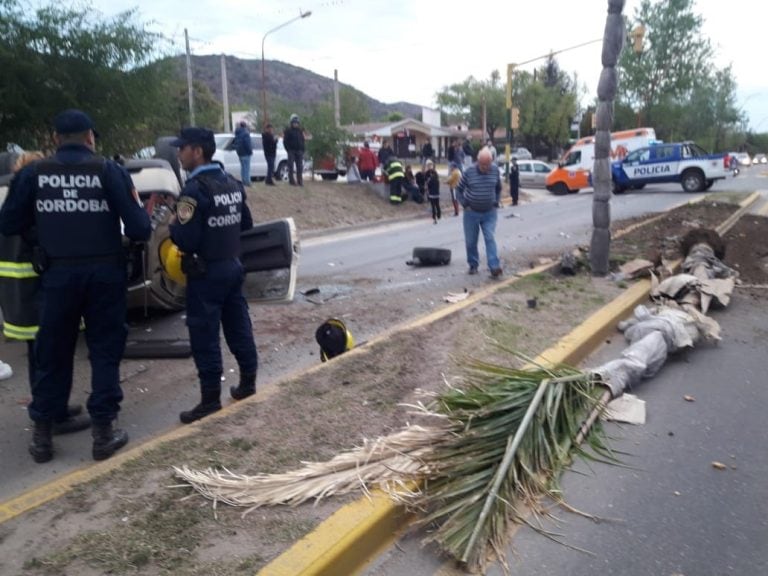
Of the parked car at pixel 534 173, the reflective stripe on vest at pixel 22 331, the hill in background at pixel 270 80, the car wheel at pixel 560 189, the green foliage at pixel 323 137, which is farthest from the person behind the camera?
the hill in background at pixel 270 80

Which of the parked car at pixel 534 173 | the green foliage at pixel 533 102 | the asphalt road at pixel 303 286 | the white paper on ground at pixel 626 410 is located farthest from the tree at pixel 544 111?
the white paper on ground at pixel 626 410

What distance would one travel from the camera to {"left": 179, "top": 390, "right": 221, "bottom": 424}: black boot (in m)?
4.60

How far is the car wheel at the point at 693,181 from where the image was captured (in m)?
26.5

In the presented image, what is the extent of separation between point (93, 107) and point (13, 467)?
9.74 meters

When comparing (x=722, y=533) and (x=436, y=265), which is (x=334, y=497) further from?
(x=436, y=265)

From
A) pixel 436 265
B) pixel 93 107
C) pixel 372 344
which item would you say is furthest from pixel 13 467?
pixel 93 107

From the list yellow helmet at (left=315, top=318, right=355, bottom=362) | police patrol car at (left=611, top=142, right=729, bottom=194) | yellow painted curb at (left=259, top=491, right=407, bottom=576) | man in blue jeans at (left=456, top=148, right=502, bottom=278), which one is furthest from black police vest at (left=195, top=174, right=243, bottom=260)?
police patrol car at (left=611, top=142, right=729, bottom=194)

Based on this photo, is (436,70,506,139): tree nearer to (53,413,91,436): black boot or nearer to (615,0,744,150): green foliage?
(615,0,744,150): green foliage

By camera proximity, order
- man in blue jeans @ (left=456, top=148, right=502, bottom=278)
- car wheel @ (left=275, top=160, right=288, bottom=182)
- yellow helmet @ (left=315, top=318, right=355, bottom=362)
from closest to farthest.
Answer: yellow helmet @ (left=315, top=318, right=355, bottom=362) → man in blue jeans @ (left=456, top=148, right=502, bottom=278) → car wheel @ (left=275, top=160, right=288, bottom=182)

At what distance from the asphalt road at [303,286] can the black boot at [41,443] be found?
2.0 inches

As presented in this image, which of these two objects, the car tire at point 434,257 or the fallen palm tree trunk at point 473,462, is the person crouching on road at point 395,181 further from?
the fallen palm tree trunk at point 473,462

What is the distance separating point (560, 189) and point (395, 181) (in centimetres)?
1139

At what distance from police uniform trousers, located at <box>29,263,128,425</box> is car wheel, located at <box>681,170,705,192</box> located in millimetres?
26171

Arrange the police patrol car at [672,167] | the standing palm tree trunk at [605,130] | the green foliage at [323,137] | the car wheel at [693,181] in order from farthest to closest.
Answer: the car wheel at [693,181] < the police patrol car at [672,167] < the green foliage at [323,137] < the standing palm tree trunk at [605,130]
